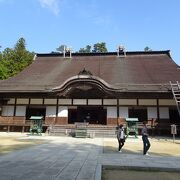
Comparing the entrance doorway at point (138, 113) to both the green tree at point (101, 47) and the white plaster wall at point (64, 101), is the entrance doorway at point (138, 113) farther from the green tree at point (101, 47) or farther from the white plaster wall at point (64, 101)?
the green tree at point (101, 47)

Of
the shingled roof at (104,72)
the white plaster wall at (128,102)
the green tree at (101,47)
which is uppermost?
the green tree at (101,47)

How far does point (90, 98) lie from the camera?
68.4 ft

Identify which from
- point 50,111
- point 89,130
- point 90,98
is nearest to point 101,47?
point 90,98

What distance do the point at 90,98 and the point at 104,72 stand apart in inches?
153

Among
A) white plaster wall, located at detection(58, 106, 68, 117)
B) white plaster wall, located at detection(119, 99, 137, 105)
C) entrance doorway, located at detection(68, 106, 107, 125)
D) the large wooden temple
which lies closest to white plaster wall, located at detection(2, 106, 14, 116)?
the large wooden temple

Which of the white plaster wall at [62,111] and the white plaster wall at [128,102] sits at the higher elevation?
the white plaster wall at [128,102]

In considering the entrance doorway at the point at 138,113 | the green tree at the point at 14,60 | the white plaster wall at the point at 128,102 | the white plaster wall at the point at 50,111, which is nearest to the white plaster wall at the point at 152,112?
the entrance doorway at the point at 138,113

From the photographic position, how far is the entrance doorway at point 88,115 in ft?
69.0

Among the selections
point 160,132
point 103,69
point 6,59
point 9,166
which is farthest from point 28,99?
point 6,59

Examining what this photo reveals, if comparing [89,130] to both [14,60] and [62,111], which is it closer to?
[62,111]

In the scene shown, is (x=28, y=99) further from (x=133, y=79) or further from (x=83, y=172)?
(x=83, y=172)

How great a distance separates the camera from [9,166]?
667cm

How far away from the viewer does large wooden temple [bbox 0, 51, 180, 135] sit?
19625 millimetres

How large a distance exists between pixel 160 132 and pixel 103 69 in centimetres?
853
